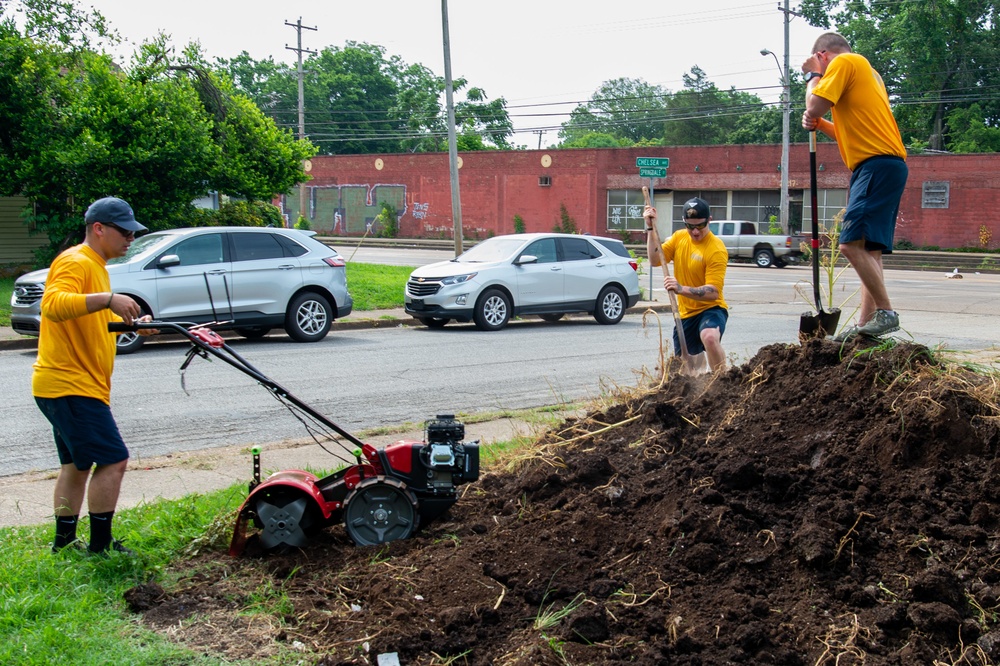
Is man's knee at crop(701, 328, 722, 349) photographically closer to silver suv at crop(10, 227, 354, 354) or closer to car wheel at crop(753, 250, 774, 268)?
silver suv at crop(10, 227, 354, 354)

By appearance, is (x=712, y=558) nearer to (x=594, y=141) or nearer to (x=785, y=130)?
(x=785, y=130)

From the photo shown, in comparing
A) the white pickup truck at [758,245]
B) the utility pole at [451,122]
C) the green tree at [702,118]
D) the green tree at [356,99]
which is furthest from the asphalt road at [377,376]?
the green tree at [702,118]

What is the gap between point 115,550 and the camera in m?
4.65

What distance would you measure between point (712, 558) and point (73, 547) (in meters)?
3.05

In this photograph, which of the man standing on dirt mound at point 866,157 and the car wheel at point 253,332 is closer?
the man standing on dirt mound at point 866,157

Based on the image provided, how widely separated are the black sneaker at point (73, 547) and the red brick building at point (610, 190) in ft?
137

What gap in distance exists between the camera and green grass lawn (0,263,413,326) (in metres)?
17.7

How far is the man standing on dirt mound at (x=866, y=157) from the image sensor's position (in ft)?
17.3

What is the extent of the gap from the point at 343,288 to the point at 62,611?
1119 centimetres

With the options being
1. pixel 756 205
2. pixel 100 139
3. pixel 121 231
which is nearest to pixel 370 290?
pixel 100 139

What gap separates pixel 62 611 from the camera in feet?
13.4

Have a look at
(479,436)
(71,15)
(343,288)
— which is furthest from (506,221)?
(479,436)

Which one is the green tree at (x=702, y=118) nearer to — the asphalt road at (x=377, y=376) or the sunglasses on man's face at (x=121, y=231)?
the asphalt road at (x=377, y=376)

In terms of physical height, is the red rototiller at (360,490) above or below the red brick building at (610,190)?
below
